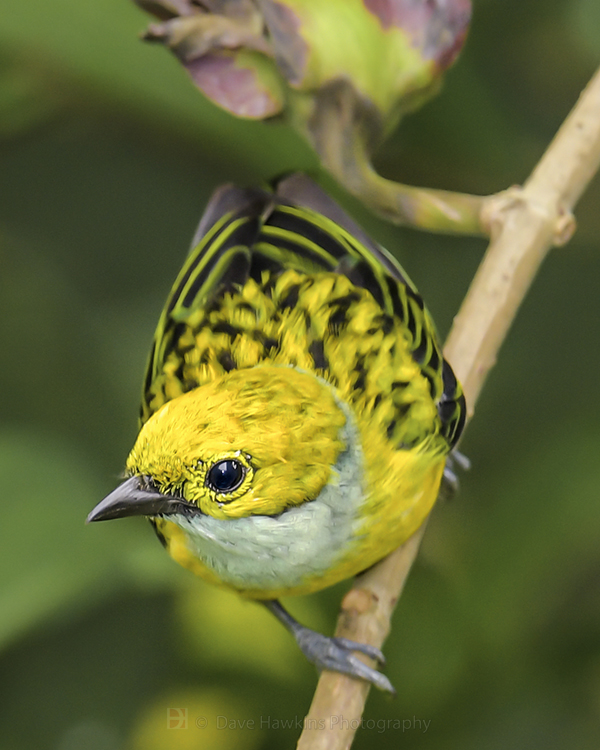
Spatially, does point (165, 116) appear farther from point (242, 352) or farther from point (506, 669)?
point (506, 669)

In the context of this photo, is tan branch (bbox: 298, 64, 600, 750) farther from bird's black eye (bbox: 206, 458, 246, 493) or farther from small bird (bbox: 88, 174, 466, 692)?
bird's black eye (bbox: 206, 458, 246, 493)

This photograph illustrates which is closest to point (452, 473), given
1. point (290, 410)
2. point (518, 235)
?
point (518, 235)

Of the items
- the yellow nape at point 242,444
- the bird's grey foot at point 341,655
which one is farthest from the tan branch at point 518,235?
the yellow nape at point 242,444

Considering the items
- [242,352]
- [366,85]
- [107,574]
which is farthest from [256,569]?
[366,85]

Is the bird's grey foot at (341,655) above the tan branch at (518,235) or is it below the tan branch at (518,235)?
below

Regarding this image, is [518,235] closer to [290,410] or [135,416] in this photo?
[290,410]

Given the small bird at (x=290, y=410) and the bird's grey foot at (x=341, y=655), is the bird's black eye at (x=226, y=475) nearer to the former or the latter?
the small bird at (x=290, y=410)

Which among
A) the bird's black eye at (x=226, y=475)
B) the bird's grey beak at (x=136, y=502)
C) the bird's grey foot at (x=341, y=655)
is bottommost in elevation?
the bird's grey foot at (x=341, y=655)

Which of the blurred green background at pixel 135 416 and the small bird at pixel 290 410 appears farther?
the blurred green background at pixel 135 416
